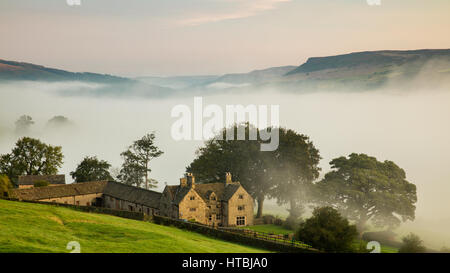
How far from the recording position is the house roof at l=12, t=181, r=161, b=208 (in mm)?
66625

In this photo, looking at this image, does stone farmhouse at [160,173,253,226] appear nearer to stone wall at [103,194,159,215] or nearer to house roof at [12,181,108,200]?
stone wall at [103,194,159,215]

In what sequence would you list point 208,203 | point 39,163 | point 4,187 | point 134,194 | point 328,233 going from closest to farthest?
point 328,233
point 4,187
point 208,203
point 134,194
point 39,163

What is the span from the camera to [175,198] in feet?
209

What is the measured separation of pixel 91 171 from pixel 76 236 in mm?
51312

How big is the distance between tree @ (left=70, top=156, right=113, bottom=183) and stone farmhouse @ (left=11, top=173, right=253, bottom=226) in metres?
10.7

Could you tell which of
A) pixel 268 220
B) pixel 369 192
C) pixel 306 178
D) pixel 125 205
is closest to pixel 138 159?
pixel 125 205

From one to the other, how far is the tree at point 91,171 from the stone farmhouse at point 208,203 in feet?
85.2

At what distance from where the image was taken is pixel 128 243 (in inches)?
1393

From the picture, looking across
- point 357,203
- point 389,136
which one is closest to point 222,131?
point 357,203

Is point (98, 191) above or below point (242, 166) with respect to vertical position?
below

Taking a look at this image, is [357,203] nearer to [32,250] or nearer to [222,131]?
[222,131]

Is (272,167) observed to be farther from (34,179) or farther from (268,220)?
(34,179)

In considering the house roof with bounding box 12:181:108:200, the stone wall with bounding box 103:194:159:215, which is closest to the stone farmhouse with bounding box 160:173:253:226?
the stone wall with bounding box 103:194:159:215

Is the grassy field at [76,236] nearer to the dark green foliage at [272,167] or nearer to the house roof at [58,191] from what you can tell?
the house roof at [58,191]
